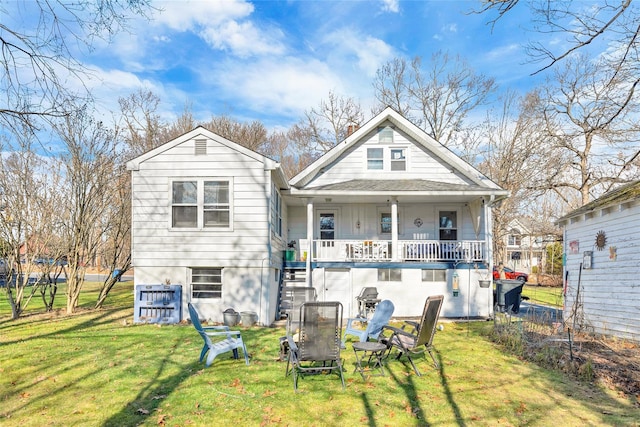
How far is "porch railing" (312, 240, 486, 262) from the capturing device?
13844 millimetres

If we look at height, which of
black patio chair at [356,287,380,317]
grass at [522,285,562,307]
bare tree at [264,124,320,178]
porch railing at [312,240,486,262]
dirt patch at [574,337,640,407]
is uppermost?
bare tree at [264,124,320,178]

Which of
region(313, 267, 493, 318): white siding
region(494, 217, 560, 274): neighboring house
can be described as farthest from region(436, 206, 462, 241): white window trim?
region(494, 217, 560, 274): neighboring house

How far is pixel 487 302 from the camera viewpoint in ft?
44.5

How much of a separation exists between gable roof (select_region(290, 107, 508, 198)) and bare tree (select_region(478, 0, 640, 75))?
9.05 m

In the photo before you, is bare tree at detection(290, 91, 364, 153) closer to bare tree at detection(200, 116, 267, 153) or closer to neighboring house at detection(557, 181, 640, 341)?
bare tree at detection(200, 116, 267, 153)

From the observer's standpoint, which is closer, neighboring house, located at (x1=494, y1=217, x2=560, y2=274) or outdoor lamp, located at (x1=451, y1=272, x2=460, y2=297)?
outdoor lamp, located at (x1=451, y1=272, x2=460, y2=297)

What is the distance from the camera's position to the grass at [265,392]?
4.71 m

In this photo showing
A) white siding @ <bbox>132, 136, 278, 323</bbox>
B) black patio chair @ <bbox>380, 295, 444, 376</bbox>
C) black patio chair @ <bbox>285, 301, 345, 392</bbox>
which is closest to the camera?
black patio chair @ <bbox>285, 301, 345, 392</bbox>

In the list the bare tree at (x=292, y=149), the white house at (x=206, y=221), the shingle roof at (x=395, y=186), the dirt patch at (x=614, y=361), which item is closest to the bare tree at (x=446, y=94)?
the bare tree at (x=292, y=149)

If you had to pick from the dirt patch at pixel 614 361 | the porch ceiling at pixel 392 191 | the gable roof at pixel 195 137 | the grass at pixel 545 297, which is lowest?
the grass at pixel 545 297

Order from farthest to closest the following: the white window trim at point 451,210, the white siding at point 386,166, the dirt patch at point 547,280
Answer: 1. the dirt patch at point 547,280
2. the white window trim at point 451,210
3. the white siding at point 386,166

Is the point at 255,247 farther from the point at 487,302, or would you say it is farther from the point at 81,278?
the point at 487,302

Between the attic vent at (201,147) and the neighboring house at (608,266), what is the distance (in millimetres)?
9987

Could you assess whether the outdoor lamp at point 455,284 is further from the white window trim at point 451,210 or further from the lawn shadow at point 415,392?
the lawn shadow at point 415,392
